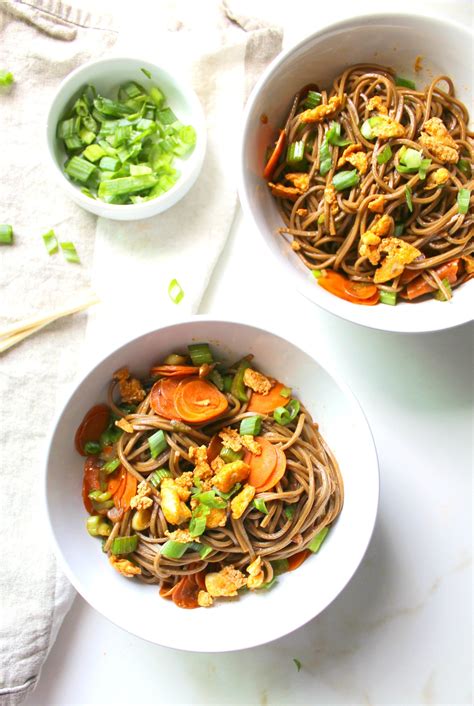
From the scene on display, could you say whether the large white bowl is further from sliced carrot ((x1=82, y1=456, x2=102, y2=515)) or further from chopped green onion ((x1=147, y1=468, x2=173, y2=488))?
chopped green onion ((x1=147, y1=468, x2=173, y2=488))

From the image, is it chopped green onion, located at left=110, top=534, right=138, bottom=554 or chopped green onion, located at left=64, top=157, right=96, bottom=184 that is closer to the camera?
chopped green onion, located at left=110, top=534, right=138, bottom=554

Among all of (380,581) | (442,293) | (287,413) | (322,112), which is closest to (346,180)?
(322,112)

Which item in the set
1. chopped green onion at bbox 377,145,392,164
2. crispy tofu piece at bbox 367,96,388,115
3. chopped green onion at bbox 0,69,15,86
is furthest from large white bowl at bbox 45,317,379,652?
chopped green onion at bbox 0,69,15,86

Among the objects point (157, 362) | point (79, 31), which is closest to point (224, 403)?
point (157, 362)

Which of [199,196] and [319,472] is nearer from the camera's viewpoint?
[319,472]

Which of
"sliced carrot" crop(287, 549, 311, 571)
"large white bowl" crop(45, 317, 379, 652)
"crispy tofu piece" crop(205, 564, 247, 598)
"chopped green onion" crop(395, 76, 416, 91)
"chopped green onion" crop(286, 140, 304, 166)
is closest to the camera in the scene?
"large white bowl" crop(45, 317, 379, 652)

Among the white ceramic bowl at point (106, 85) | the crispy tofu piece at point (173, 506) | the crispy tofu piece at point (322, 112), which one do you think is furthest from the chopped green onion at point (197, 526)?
the crispy tofu piece at point (322, 112)

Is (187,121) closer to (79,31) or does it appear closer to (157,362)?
(79,31)

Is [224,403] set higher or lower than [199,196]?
lower
